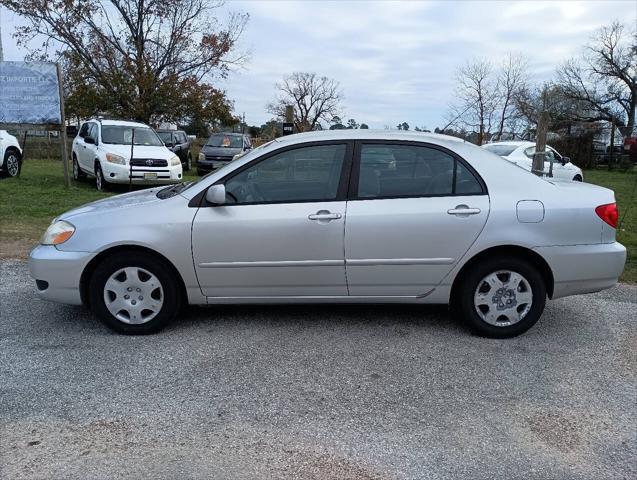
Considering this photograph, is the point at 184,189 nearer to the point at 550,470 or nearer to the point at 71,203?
the point at 550,470

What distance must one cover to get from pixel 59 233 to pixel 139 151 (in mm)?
9234

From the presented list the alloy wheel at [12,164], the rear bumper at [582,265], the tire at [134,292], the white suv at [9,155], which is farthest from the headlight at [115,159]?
the rear bumper at [582,265]

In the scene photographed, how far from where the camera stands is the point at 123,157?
12.5 meters

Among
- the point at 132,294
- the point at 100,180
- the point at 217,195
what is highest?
the point at 100,180

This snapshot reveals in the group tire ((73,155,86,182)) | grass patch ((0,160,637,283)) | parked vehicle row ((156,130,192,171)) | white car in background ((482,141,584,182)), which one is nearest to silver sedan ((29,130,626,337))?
grass patch ((0,160,637,283))

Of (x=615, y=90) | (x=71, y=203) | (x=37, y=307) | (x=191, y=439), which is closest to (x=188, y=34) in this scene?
(x=71, y=203)

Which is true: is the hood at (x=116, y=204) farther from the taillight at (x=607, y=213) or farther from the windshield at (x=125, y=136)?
the windshield at (x=125, y=136)

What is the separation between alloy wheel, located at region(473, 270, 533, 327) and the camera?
4.19 meters

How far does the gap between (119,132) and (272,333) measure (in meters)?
11.0

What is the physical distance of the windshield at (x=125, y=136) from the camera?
13445mm

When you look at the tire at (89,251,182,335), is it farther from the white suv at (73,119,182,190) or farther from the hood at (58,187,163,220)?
the white suv at (73,119,182,190)

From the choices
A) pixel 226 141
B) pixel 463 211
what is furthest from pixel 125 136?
pixel 463 211

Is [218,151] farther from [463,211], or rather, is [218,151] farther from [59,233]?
[463,211]

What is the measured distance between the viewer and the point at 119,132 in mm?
13695
